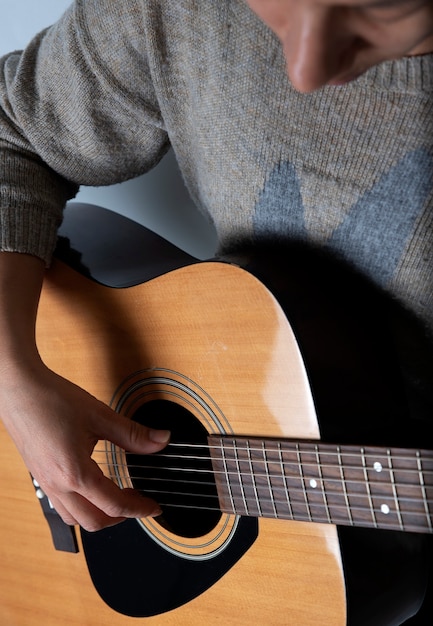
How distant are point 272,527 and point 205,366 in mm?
178

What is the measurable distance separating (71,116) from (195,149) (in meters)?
0.16

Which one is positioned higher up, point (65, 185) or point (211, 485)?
point (65, 185)

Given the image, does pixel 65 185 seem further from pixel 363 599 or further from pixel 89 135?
pixel 363 599

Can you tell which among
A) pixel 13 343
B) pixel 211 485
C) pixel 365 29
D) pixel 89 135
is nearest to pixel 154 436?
pixel 211 485

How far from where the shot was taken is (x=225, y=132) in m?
0.67

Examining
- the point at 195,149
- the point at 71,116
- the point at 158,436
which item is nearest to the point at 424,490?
the point at 158,436

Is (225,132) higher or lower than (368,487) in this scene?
higher

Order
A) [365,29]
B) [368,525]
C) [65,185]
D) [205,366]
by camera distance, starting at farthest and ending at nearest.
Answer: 1. [65,185]
2. [205,366]
3. [368,525]
4. [365,29]

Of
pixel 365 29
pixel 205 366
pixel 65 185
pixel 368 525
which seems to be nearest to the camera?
pixel 365 29

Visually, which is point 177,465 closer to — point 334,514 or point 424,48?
point 334,514

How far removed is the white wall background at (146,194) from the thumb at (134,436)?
0.43m

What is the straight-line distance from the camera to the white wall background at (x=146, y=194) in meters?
1.04

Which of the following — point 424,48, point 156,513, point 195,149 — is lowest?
point 156,513

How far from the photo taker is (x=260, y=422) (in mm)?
654
